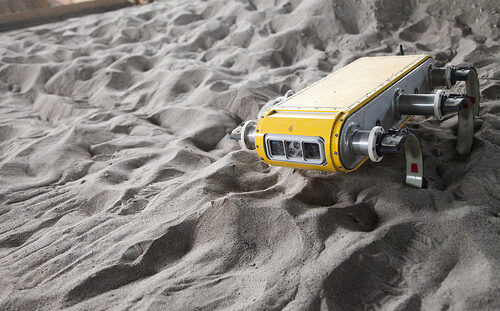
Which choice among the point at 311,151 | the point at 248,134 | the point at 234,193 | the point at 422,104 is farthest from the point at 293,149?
the point at 422,104

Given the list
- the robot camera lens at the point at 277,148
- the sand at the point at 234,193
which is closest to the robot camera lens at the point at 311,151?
the robot camera lens at the point at 277,148

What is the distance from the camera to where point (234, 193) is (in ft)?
6.56

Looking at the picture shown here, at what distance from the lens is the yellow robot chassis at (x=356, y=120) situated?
169cm

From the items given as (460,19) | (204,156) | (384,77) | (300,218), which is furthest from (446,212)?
(460,19)

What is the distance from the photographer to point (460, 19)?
3688 millimetres

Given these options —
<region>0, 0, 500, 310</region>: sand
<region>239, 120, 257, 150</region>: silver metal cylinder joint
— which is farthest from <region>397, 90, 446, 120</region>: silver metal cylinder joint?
<region>239, 120, 257, 150</region>: silver metal cylinder joint

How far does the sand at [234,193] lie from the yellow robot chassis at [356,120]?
19 cm

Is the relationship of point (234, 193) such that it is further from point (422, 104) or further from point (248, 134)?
point (422, 104)

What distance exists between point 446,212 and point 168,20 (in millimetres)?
4314

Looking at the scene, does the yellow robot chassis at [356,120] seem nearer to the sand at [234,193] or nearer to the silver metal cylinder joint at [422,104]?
the silver metal cylinder joint at [422,104]

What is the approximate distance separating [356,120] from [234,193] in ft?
2.06

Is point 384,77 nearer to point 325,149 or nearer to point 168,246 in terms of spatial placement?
point 325,149

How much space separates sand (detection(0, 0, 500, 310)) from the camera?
4.86 ft

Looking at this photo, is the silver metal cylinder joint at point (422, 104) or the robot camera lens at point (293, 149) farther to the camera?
the silver metal cylinder joint at point (422, 104)
